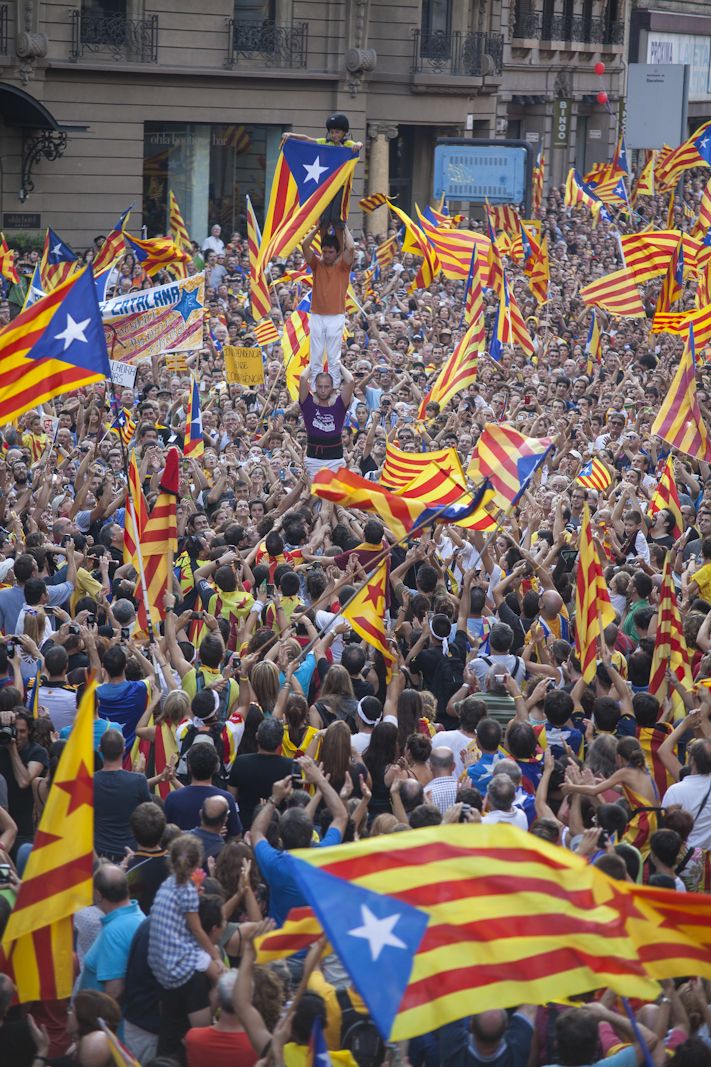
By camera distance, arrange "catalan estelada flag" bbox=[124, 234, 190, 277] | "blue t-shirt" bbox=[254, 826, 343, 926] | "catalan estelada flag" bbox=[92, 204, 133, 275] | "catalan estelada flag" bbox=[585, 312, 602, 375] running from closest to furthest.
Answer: "blue t-shirt" bbox=[254, 826, 343, 926], "catalan estelada flag" bbox=[92, 204, 133, 275], "catalan estelada flag" bbox=[124, 234, 190, 277], "catalan estelada flag" bbox=[585, 312, 602, 375]

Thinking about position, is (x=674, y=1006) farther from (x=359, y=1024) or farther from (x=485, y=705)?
(x=485, y=705)

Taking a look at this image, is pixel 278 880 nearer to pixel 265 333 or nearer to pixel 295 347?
pixel 295 347

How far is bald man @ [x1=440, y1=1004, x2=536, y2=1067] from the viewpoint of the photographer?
5332mm

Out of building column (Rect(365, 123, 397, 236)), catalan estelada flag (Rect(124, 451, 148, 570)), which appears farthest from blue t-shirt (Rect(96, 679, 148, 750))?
building column (Rect(365, 123, 397, 236))

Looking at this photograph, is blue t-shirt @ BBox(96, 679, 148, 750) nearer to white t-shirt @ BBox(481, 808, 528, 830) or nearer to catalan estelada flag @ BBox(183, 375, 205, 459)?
white t-shirt @ BBox(481, 808, 528, 830)

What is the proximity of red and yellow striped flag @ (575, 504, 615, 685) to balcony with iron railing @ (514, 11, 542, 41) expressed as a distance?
144 feet

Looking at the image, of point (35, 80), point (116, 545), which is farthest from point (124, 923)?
point (35, 80)

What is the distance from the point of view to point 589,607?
367 inches

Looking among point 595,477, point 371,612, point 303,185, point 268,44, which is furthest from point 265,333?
point 268,44

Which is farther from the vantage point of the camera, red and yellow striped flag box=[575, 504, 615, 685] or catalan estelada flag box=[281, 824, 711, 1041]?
red and yellow striped flag box=[575, 504, 615, 685]

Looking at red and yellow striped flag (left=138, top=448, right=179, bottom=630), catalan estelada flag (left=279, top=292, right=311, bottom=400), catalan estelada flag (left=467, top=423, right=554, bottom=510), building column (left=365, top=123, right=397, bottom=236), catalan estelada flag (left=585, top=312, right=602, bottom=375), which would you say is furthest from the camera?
building column (left=365, top=123, right=397, bottom=236)

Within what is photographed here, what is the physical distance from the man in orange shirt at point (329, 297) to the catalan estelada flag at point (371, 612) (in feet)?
15.5

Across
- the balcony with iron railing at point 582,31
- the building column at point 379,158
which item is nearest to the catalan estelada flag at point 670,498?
the building column at point 379,158

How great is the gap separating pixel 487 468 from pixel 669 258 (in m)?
10.7
